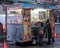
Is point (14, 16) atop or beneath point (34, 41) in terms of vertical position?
atop

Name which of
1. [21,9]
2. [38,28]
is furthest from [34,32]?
[21,9]

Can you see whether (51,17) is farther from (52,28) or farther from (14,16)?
(14,16)

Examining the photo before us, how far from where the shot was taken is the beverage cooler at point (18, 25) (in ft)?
55.6

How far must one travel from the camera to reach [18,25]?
55.9ft

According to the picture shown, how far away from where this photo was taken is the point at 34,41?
17.5 m

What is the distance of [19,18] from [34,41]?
1.60 metres

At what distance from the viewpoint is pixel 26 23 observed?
17.1 m

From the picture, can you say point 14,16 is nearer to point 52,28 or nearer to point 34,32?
point 34,32

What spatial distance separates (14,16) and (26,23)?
77cm

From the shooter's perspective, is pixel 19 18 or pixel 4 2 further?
pixel 4 2

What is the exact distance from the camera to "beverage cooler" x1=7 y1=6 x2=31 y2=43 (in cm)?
1694

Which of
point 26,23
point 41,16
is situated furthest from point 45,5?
point 26,23

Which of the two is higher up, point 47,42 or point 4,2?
point 4,2

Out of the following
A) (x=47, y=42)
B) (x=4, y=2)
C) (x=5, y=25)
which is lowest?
(x=47, y=42)
